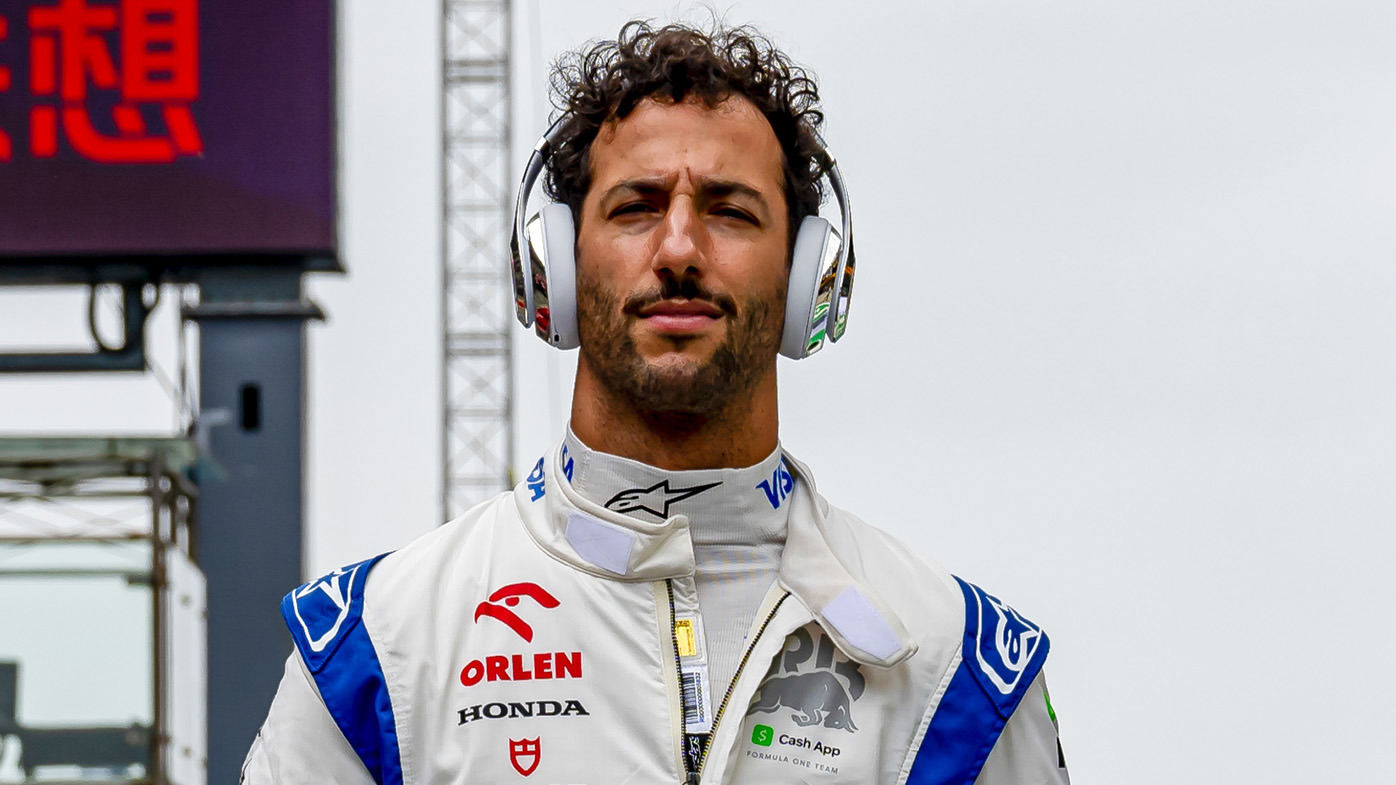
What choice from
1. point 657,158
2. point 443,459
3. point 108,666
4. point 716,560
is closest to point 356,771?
point 716,560

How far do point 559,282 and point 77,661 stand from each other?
1013 centimetres

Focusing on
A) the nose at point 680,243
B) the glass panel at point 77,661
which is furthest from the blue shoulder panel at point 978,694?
the glass panel at point 77,661

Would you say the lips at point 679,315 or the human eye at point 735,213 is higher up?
the human eye at point 735,213

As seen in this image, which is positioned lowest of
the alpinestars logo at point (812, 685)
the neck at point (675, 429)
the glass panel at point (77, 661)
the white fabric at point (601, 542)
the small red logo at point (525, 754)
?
the glass panel at point (77, 661)

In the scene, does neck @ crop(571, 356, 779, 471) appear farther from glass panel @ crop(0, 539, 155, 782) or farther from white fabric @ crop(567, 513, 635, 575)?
glass panel @ crop(0, 539, 155, 782)

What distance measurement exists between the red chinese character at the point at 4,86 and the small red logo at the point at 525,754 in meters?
11.0

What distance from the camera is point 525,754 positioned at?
275 cm

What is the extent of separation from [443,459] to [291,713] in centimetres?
2598

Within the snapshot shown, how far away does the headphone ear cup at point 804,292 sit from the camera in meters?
2.91

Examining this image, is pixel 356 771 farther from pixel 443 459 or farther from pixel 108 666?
pixel 443 459

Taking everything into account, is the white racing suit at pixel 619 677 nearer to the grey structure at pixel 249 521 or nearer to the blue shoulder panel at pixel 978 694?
the blue shoulder panel at pixel 978 694

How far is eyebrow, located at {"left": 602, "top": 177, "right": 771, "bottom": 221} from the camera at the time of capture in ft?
9.55

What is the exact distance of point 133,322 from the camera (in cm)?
1266

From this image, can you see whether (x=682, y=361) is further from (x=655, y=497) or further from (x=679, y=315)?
(x=655, y=497)
